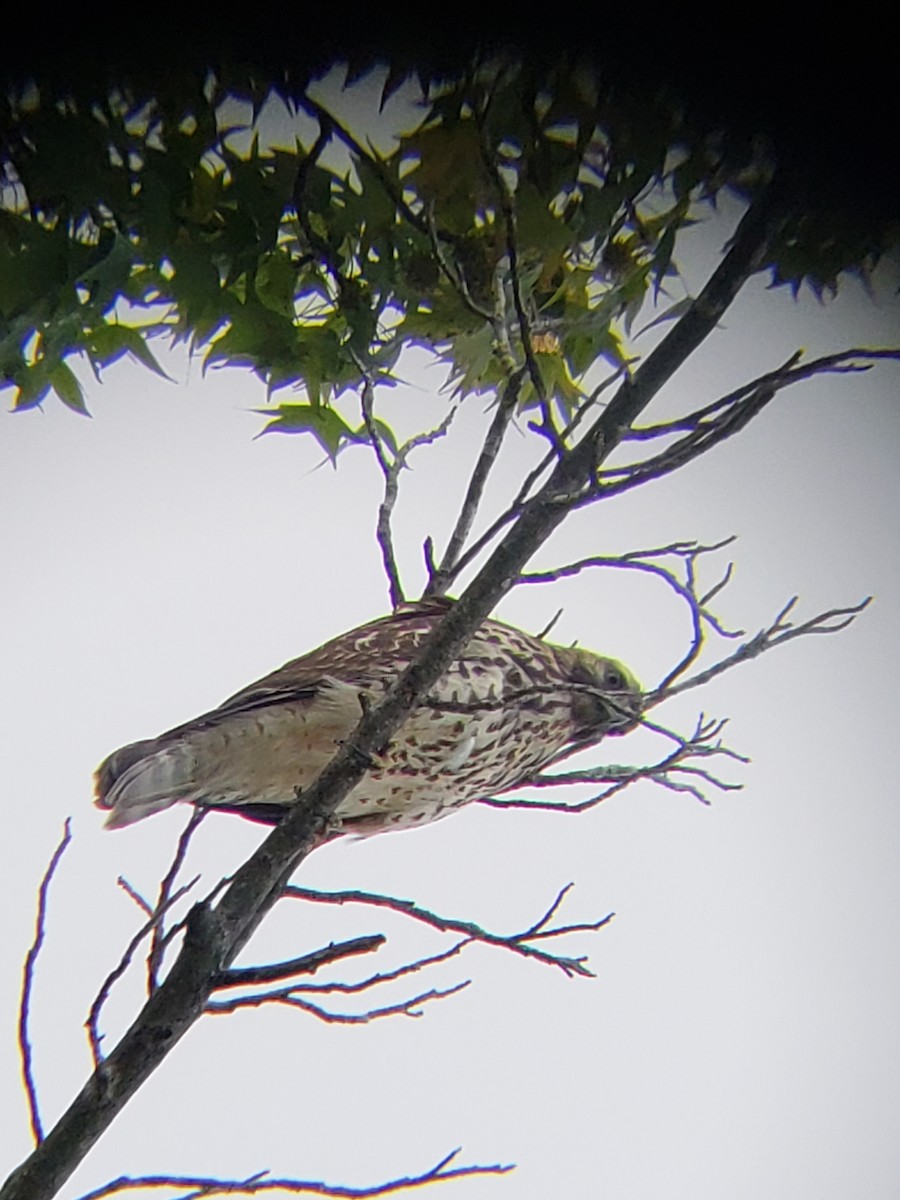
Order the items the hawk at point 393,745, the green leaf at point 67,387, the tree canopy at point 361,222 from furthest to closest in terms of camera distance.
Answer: the hawk at point 393,745 → the green leaf at point 67,387 → the tree canopy at point 361,222

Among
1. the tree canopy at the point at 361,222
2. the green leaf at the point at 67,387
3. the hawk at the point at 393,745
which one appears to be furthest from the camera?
the hawk at the point at 393,745

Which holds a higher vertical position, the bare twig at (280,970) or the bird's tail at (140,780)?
the bird's tail at (140,780)

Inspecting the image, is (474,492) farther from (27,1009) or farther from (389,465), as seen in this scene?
(27,1009)

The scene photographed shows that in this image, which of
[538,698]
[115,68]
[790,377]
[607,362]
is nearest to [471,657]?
[538,698]

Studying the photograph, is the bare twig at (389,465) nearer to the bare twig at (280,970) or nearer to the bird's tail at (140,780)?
the bird's tail at (140,780)

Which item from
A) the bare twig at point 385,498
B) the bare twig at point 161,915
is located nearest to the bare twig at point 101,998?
the bare twig at point 161,915

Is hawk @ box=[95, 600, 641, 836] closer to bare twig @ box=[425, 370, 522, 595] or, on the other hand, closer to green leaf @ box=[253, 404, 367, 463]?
bare twig @ box=[425, 370, 522, 595]

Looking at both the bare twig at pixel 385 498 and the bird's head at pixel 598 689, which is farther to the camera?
the bird's head at pixel 598 689
